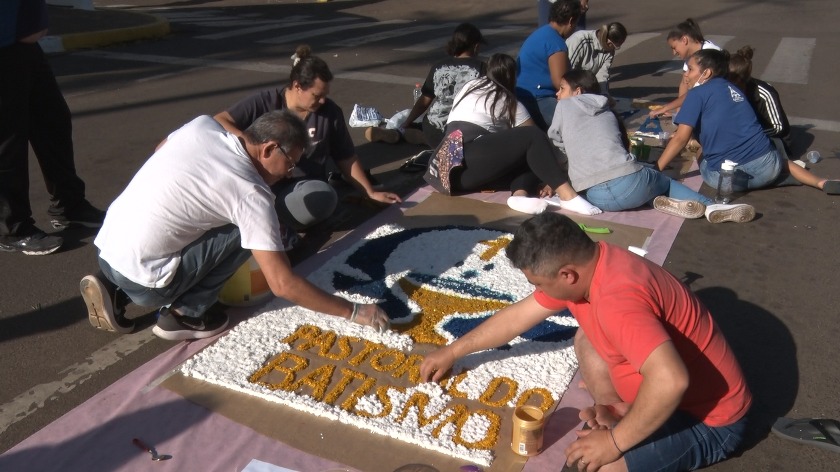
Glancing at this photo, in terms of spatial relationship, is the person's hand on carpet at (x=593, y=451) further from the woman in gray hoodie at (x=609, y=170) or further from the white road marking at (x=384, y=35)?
the white road marking at (x=384, y=35)

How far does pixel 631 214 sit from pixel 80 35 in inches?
417

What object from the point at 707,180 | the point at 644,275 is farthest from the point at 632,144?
the point at 644,275

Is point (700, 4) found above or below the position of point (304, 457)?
below

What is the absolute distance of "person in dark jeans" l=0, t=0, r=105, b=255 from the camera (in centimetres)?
434

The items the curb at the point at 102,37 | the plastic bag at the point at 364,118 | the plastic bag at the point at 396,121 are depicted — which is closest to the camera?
the plastic bag at the point at 396,121

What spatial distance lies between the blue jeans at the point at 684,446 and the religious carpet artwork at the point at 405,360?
1.78 ft

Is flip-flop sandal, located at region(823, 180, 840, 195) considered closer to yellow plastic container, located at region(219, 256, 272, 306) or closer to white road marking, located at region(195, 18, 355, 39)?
yellow plastic container, located at region(219, 256, 272, 306)

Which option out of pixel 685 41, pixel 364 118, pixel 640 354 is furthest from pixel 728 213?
pixel 364 118

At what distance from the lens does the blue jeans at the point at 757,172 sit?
5555 mm

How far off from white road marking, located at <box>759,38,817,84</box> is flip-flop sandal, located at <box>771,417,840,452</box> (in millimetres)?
8164

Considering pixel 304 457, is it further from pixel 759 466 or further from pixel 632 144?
pixel 632 144

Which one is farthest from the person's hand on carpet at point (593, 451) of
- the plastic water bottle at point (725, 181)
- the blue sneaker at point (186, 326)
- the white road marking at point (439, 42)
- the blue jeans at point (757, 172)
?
the white road marking at point (439, 42)

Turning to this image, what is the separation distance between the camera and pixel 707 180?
5719 millimetres

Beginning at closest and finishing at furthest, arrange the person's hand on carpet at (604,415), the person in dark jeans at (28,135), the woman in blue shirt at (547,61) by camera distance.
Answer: the person's hand on carpet at (604,415) < the person in dark jeans at (28,135) < the woman in blue shirt at (547,61)
